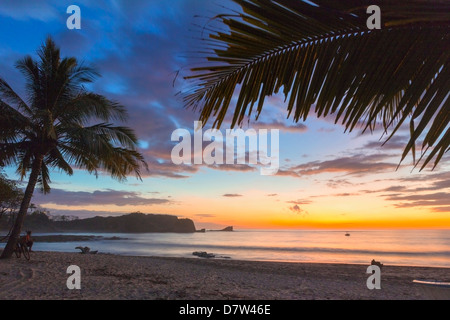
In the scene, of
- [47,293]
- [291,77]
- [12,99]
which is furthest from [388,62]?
[12,99]

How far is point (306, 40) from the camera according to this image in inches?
54.2

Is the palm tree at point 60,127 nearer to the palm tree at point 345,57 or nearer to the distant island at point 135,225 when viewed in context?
the palm tree at point 345,57

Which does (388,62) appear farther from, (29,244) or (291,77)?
(29,244)

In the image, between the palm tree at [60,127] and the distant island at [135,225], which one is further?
the distant island at [135,225]

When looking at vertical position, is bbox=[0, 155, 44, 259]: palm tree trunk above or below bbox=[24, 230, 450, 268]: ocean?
above

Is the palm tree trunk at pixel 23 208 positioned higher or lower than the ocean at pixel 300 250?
higher

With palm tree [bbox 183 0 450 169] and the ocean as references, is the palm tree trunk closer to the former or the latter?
palm tree [bbox 183 0 450 169]

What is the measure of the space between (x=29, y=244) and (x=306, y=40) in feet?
56.3

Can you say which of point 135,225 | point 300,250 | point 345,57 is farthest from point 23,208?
point 135,225

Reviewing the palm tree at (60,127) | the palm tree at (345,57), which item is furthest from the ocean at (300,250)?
the palm tree at (345,57)

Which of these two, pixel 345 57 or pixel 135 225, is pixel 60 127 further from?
pixel 135 225

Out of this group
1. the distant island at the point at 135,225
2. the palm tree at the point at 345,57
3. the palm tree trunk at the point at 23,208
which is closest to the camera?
the palm tree at the point at 345,57

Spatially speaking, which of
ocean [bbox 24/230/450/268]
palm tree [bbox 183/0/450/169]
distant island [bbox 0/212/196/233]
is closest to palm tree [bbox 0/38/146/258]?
palm tree [bbox 183/0/450/169]
